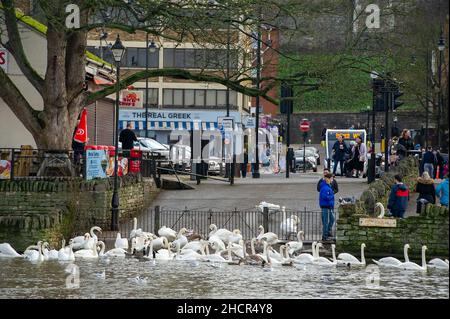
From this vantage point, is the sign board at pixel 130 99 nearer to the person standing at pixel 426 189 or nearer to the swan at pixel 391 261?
the person standing at pixel 426 189

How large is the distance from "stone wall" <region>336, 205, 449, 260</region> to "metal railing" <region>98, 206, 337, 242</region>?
2.70m

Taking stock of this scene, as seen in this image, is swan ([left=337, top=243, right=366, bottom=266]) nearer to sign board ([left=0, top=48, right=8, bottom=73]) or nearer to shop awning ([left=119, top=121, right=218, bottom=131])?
sign board ([left=0, top=48, right=8, bottom=73])

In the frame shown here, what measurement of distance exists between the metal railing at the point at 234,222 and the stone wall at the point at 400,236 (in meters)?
2.70

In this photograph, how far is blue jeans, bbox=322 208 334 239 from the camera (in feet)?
119

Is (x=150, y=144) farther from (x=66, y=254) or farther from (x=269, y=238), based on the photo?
(x=66, y=254)

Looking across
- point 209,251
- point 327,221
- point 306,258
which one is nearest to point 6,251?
point 209,251

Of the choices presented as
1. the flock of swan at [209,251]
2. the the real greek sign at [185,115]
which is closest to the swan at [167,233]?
the flock of swan at [209,251]

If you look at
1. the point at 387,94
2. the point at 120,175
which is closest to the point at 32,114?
the point at 120,175

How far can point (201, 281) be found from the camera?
2900 centimetres

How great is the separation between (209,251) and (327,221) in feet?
11.3

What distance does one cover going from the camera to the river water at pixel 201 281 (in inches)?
1033

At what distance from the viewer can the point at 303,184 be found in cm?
5409
